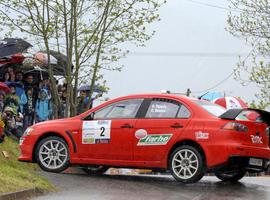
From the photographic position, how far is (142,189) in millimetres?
10312

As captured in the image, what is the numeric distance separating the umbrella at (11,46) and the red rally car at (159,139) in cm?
449

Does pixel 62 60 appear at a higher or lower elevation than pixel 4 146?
higher

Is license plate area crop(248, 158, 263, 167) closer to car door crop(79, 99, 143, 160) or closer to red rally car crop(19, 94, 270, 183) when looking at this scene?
red rally car crop(19, 94, 270, 183)

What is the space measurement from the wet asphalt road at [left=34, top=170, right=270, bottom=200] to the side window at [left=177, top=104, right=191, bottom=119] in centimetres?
124

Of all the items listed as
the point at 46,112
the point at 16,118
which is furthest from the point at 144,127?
the point at 46,112

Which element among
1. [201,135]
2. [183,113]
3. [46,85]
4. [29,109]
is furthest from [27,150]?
[46,85]

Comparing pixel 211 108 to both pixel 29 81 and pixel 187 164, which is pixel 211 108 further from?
pixel 29 81

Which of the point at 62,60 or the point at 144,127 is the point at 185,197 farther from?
the point at 62,60

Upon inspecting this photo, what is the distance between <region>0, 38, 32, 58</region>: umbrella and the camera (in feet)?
53.0

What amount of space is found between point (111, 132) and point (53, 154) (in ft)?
4.22

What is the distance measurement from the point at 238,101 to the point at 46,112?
5.36 m

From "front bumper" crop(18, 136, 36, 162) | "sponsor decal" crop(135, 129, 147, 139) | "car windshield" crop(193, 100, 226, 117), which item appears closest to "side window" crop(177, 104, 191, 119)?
"car windshield" crop(193, 100, 226, 117)

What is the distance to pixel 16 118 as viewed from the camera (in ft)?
48.8

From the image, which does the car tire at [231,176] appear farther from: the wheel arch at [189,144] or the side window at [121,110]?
the side window at [121,110]
